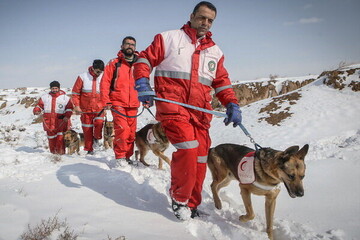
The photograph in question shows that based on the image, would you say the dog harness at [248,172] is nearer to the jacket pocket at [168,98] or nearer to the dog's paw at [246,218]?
the dog's paw at [246,218]

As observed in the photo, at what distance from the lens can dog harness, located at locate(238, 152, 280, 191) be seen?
2.66m

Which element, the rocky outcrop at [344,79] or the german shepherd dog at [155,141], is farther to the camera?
the rocky outcrop at [344,79]

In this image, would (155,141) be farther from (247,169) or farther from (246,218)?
(246,218)

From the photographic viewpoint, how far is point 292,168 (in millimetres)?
2389

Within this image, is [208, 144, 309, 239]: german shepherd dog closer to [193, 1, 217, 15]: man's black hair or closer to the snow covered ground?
the snow covered ground

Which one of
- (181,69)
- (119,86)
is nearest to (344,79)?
(119,86)

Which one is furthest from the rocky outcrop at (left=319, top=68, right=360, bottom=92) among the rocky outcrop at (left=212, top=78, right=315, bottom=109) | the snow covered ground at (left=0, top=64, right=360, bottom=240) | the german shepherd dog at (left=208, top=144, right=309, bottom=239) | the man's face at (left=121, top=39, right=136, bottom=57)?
the man's face at (left=121, top=39, right=136, bottom=57)

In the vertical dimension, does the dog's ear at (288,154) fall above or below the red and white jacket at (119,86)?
below

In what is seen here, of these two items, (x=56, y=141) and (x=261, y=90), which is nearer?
(x=56, y=141)

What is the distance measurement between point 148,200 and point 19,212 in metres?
1.41

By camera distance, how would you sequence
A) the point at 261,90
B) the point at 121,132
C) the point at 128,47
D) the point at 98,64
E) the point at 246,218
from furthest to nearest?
the point at 261,90, the point at 98,64, the point at 128,47, the point at 121,132, the point at 246,218

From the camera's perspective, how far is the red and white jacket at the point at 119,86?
4.47m

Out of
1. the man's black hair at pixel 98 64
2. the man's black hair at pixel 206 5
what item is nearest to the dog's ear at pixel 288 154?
the man's black hair at pixel 206 5

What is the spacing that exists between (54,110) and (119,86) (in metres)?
3.42
